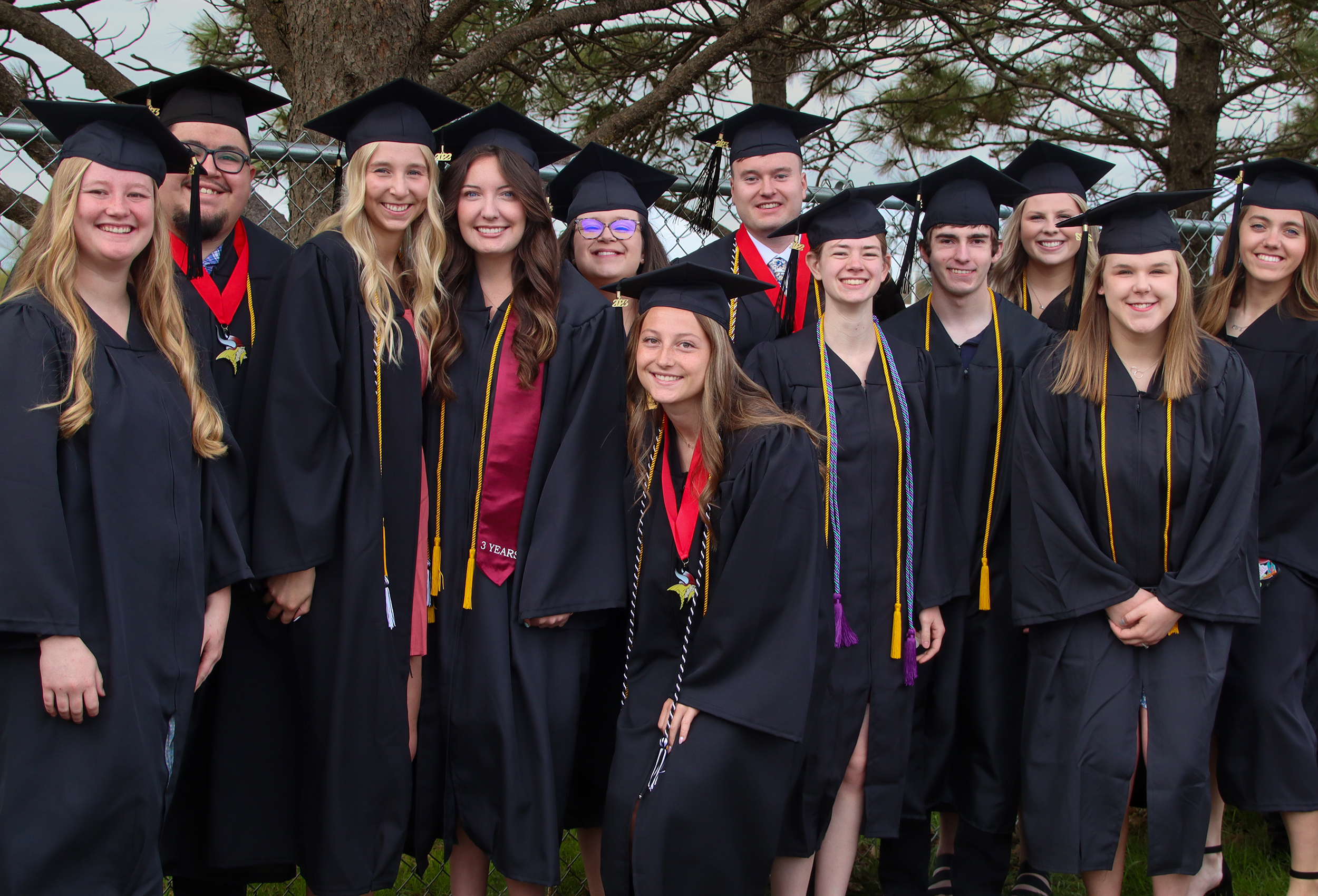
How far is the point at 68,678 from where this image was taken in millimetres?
2506

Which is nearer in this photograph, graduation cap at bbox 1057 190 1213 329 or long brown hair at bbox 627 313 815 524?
long brown hair at bbox 627 313 815 524

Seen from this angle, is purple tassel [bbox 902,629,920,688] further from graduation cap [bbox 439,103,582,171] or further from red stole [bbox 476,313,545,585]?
graduation cap [bbox 439,103,582,171]

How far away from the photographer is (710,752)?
304 cm

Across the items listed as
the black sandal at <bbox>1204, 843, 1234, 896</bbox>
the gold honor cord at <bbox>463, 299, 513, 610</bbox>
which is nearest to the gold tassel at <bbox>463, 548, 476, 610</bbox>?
the gold honor cord at <bbox>463, 299, 513, 610</bbox>

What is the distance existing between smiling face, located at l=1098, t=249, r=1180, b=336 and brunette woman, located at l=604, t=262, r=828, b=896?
1084 mm

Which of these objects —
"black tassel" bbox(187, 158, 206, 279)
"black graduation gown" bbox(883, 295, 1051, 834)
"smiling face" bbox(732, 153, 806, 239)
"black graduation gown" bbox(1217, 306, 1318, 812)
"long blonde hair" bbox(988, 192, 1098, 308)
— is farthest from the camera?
"long blonde hair" bbox(988, 192, 1098, 308)

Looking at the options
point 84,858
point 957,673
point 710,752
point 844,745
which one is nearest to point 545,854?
point 710,752

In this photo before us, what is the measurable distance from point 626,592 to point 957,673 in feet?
3.88

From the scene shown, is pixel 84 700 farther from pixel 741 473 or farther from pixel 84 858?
pixel 741 473

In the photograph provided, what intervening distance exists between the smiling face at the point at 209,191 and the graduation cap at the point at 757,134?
169 cm

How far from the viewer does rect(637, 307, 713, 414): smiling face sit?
3.22 m

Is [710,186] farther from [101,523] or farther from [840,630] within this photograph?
[101,523]

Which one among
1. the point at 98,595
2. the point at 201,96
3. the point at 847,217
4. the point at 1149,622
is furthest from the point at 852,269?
the point at 98,595

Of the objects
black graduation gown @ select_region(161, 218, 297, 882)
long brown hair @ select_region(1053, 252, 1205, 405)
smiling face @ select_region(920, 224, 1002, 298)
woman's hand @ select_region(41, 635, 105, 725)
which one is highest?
smiling face @ select_region(920, 224, 1002, 298)
